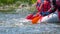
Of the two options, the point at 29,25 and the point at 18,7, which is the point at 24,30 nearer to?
the point at 29,25

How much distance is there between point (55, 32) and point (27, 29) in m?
0.88

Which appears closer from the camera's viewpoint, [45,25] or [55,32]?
[55,32]

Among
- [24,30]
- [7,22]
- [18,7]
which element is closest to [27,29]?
[24,30]

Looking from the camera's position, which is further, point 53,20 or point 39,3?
point 39,3

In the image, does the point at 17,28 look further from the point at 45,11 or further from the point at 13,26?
the point at 45,11

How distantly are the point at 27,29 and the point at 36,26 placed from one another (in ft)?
1.81

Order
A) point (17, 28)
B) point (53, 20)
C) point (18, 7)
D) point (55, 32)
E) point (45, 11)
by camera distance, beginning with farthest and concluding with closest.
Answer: point (18, 7) < point (45, 11) < point (53, 20) < point (17, 28) < point (55, 32)

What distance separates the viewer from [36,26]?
30.0 feet

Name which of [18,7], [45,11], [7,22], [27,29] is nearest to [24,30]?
[27,29]

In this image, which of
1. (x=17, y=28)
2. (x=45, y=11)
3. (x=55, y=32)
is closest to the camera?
(x=55, y=32)

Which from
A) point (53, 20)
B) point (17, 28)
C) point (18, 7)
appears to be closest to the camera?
point (17, 28)

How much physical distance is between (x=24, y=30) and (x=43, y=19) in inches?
68.5

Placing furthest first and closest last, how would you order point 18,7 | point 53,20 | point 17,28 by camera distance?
1. point 18,7
2. point 53,20
3. point 17,28

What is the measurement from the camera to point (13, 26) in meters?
9.15
